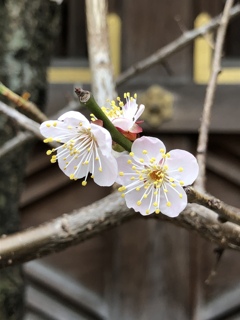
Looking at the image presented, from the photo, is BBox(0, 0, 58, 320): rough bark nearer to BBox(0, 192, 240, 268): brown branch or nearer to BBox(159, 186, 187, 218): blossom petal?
BBox(0, 192, 240, 268): brown branch

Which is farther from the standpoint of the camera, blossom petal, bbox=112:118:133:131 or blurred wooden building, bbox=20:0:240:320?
blurred wooden building, bbox=20:0:240:320

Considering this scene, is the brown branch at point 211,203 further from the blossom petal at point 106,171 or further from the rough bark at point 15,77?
the rough bark at point 15,77

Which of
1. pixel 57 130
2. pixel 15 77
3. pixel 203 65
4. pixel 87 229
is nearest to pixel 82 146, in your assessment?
pixel 57 130

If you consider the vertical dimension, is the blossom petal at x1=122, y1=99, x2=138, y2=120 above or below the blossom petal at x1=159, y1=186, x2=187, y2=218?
above

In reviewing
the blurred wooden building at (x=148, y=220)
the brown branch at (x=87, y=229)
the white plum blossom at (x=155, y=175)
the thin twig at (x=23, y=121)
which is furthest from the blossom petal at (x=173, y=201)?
the blurred wooden building at (x=148, y=220)

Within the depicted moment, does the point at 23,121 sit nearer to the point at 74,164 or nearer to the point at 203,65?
the point at 74,164

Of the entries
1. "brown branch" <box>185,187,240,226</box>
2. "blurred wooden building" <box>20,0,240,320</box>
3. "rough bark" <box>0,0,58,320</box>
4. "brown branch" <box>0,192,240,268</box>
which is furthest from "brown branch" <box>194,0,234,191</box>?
"blurred wooden building" <box>20,0,240,320</box>

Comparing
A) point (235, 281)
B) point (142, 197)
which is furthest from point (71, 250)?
point (142, 197)

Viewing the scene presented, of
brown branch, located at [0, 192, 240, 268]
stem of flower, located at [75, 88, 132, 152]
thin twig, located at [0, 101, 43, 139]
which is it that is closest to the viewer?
stem of flower, located at [75, 88, 132, 152]
